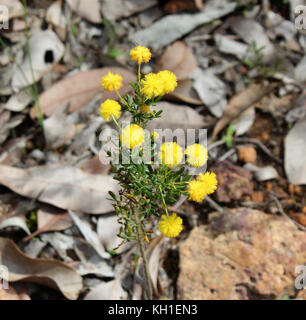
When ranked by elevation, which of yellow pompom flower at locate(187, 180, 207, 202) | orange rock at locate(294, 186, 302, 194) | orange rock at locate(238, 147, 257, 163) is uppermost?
orange rock at locate(238, 147, 257, 163)

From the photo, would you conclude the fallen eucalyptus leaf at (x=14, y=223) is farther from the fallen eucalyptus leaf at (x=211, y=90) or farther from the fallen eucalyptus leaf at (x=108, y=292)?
the fallen eucalyptus leaf at (x=211, y=90)

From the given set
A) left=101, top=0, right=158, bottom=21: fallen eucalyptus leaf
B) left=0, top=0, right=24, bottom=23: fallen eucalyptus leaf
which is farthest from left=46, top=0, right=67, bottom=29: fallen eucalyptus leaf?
left=101, top=0, right=158, bottom=21: fallen eucalyptus leaf

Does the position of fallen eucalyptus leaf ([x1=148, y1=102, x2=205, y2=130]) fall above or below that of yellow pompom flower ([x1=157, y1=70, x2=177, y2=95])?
above

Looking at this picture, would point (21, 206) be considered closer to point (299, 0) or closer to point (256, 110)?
point (256, 110)

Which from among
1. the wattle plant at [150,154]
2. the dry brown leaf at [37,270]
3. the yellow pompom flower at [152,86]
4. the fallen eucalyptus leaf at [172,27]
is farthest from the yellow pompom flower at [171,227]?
the fallen eucalyptus leaf at [172,27]

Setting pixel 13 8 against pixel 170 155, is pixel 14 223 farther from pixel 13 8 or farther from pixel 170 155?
pixel 13 8

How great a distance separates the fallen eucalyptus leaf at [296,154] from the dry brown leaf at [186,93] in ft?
2.45

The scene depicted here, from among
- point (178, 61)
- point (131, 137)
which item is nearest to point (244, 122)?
point (178, 61)

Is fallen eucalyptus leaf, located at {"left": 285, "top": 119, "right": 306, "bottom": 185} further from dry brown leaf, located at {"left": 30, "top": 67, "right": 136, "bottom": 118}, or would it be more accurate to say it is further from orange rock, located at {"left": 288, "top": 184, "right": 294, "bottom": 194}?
dry brown leaf, located at {"left": 30, "top": 67, "right": 136, "bottom": 118}

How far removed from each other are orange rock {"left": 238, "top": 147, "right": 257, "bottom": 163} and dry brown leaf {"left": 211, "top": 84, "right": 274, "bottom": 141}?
0.23m

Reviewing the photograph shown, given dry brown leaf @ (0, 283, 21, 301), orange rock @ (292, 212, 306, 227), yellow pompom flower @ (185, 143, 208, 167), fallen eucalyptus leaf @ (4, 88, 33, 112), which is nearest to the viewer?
yellow pompom flower @ (185, 143, 208, 167)

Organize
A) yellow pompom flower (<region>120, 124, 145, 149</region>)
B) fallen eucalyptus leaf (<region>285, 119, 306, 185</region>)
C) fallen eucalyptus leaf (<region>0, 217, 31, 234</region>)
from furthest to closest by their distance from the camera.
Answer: fallen eucalyptus leaf (<region>285, 119, 306, 185</region>), fallen eucalyptus leaf (<region>0, 217, 31, 234</region>), yellow pompom flower (<region>120, 124, 145, 149</region>)

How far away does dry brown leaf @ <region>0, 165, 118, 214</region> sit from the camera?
7.86ft
